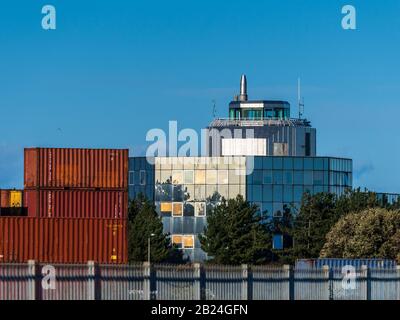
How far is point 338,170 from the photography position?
18050 centimetres

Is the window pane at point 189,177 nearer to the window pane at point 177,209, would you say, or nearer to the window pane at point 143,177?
the window pane at point 177,209

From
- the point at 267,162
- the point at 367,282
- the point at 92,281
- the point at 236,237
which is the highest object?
the point at 267,162

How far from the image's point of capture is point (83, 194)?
87.9m

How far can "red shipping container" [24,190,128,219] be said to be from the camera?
87.6 meters

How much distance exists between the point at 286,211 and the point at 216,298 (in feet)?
394

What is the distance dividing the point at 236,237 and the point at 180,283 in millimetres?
99944

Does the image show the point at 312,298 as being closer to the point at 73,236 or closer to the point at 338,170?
the point at 73,236

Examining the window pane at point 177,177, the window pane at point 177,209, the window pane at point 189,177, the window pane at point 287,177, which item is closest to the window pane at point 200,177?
the window pane at point 189,177

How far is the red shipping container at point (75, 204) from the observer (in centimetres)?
8756

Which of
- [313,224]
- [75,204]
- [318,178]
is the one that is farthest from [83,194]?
[318,178]

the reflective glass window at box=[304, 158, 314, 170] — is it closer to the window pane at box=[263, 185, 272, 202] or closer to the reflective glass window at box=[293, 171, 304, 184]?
the reflective glass window at box=[293, 171, 304, 184]

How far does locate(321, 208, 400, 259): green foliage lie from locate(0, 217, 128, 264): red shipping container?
43.9m

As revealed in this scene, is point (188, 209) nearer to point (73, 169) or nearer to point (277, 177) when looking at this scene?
point (277, 177)

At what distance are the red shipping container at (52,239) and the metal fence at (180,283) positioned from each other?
2557 centimetres
